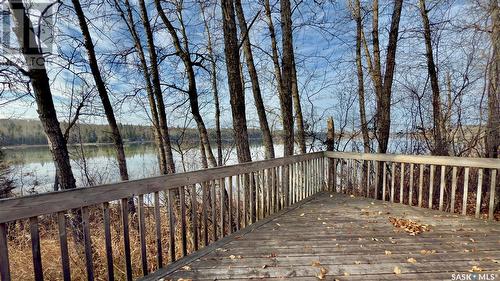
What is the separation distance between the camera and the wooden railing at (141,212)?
5.82ft

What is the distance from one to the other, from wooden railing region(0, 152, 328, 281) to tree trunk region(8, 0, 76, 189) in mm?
885

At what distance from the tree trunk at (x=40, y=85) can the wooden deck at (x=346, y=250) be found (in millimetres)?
3086

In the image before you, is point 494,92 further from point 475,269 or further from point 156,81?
point 156,81

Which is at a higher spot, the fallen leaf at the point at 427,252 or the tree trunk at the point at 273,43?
the tree trunk at the point at 273,43

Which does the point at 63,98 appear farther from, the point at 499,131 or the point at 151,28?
the point at 499,131

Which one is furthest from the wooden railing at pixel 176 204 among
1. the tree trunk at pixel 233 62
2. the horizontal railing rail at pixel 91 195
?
the tree trunk at pixel 233 62

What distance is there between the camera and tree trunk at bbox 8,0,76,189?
4.05 meters

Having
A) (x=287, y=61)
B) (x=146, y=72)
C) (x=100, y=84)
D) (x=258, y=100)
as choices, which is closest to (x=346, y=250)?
(x=287, y=61)

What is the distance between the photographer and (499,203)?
507cm

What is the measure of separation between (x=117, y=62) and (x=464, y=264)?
320 inches

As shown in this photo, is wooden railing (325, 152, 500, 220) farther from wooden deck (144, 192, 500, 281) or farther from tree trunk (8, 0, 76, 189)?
tree trunk (8, 0, 76, 189)

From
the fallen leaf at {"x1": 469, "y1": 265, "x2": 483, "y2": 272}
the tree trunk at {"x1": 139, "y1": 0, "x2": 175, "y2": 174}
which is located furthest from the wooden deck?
the tree trunk at {"x1": 139, "y1": 0, "x2": 175, "y2": 174}

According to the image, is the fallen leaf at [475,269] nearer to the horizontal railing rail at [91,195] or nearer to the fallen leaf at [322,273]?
the fallen leaf at [322,273]

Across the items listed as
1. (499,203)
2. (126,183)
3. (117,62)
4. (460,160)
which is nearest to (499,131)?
(499,203)
